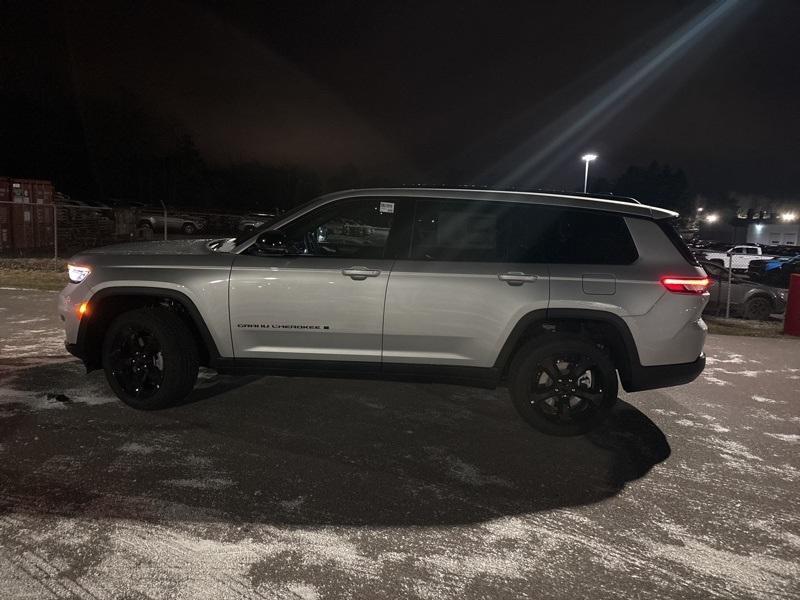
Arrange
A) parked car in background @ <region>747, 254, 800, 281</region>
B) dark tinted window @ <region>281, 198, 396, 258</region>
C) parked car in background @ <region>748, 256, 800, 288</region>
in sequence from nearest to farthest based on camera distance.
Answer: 1. dark tinted window @ <region>281, 198, 396, 258</region>
2. parked car in background @ <region>748, 256, 800, 288</region>
3. parked car in background @ <region>747, 254, 800, 281</region>

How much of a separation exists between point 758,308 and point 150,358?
39.1ft

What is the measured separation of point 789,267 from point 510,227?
23.1 metres

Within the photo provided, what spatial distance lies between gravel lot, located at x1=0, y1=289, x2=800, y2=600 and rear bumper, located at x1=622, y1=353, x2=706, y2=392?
18.6 inches

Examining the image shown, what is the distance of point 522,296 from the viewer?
14.7 ft

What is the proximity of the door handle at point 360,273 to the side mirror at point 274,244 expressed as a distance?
53 centimetres

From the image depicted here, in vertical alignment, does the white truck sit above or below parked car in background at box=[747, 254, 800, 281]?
above

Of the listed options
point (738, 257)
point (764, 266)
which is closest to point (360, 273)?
point (764, 266)

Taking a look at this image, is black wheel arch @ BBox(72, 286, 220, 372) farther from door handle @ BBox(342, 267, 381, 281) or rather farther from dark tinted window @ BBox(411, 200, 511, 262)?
dark tinted window @ BBox(411, 200, 511, 262)

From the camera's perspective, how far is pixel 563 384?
4598 mm

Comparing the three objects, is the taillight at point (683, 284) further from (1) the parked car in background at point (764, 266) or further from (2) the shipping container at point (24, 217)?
(1) the parked car in background at point (764, 266)

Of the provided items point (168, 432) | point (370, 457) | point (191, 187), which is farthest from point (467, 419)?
point (191, 187)

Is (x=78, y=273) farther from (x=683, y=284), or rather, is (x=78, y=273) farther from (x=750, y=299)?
(x=750, y=299)

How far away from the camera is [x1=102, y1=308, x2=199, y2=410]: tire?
4.75m

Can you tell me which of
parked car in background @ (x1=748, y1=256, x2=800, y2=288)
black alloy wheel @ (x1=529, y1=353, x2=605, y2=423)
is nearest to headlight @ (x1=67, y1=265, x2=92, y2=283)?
black alloy wheel @ (x1=529, y1=353, x2=605, y2=423)
